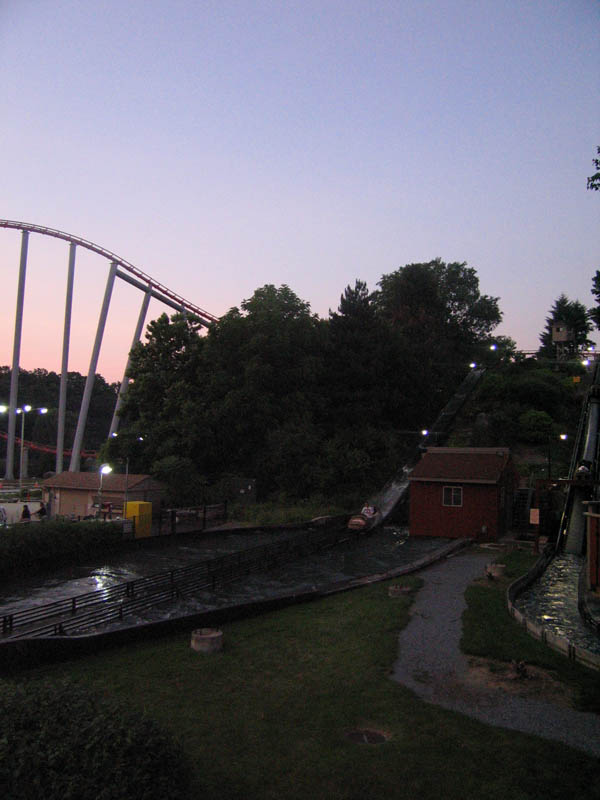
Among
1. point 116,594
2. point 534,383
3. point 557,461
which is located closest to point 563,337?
point 534,383

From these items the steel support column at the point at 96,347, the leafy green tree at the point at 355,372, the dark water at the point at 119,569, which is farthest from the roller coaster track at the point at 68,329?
the dark water at the point at 119,569

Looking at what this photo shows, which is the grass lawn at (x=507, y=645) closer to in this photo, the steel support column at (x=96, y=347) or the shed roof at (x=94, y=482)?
the shed roof at (x=94, y=482)

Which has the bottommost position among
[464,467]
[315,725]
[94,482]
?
[315,725]

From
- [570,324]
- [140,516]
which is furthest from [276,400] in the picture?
[570,324]

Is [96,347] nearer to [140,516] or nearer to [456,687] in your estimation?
[140,516]

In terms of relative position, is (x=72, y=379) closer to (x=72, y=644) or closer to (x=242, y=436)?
(x=242, y=436)

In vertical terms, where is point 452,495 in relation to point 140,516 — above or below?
above

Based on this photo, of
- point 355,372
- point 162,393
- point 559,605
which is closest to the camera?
point 559,605

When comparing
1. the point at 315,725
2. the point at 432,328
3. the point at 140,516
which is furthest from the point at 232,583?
the point at 432,328

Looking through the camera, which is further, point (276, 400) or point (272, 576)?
point (276, 400)

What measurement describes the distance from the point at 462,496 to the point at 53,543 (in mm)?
18864

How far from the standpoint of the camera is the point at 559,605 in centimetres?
1702

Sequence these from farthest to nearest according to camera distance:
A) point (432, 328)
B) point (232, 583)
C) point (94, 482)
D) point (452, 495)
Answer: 1. point (432, 328)
2. point (94, 482)
3. point (452, 495)
4. point (232, 583)

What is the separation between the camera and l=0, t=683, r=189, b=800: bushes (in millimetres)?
5953
